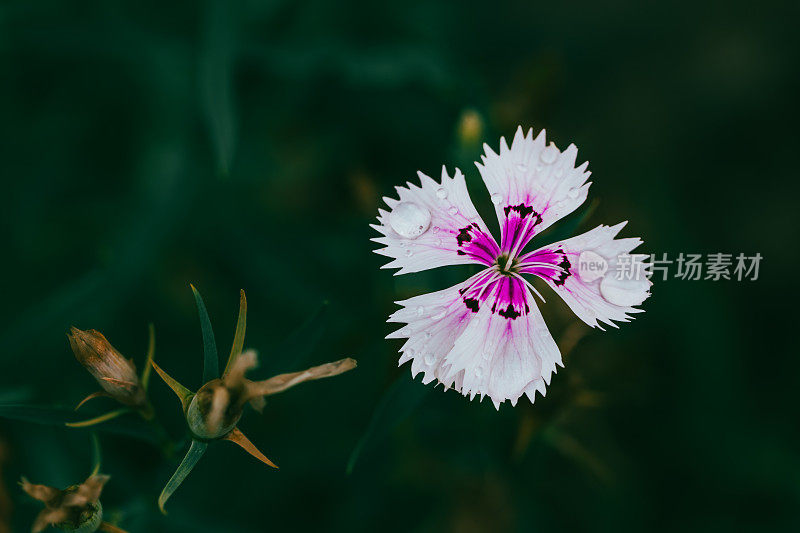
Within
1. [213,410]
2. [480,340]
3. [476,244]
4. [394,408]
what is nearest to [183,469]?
[213,410]

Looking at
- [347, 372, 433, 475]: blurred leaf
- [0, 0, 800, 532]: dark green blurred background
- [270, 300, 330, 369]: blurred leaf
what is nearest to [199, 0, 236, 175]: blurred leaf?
[0, 0, 800, 532]: dark green blurred background

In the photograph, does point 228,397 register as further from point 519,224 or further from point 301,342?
point 519,224

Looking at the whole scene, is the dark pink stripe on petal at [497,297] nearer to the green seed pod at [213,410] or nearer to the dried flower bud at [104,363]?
the green seed pod at [213,410]

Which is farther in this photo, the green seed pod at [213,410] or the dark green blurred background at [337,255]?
the dark green blurred background at [337,255]

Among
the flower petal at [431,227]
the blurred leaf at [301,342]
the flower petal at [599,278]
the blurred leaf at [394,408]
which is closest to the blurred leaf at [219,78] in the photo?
the blurred leaf at [301,342]

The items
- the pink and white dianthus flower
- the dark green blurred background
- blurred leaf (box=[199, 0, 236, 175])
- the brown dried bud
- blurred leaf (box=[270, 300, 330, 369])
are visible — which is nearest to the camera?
the brown dried bud

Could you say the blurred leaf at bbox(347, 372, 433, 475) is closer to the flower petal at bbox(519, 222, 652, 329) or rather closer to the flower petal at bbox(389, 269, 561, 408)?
the flower petal at bbox(389, 269, 561, 408)
